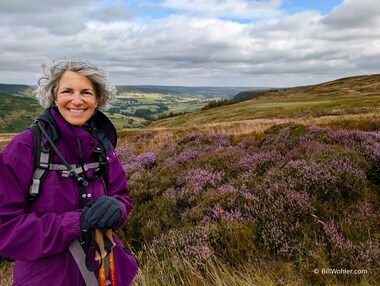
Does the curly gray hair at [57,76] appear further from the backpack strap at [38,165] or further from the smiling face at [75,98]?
the backpack strap at [38,165]

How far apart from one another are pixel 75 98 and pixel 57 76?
30 centimetres

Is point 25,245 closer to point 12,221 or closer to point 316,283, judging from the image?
point 12,221

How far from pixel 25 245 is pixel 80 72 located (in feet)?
5.08

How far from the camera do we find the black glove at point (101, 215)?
250cm

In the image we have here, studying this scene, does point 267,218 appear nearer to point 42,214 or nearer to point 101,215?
point 101,215

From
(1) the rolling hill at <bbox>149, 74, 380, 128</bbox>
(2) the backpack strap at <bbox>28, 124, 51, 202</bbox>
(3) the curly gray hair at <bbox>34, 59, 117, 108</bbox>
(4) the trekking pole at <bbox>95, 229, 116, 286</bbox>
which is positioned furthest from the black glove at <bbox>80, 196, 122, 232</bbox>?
(1) the rolling hill at <bbox>149, 74, 380, 128</bbox>

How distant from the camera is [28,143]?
2.55 m

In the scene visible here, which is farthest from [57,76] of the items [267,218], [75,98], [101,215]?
[267,218]

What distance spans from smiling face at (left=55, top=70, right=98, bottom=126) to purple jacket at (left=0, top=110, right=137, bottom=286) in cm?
10

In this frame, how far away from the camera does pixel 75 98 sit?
2977 mm

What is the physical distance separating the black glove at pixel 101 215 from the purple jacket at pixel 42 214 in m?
0.07

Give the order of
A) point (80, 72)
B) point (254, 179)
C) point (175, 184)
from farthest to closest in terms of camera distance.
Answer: point (175, 184)
point (254, 179)
point (80, 72)

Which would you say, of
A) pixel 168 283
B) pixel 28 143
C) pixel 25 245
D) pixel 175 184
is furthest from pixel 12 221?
pixel 175 184

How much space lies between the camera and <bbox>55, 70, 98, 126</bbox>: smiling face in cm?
294
